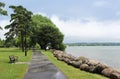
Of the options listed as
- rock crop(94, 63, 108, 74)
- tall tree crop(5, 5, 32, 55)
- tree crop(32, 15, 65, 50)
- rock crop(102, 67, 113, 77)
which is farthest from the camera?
tree crop(32, 15, 65, 50)

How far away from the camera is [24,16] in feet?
258

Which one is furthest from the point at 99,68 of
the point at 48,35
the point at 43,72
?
the point at 48,35

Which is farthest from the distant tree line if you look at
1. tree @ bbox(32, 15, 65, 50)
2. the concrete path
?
the concrete path

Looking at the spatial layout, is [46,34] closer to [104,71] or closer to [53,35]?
[53,35]

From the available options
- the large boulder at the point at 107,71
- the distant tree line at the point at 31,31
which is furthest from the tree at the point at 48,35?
the large boulder at the point at 107,71

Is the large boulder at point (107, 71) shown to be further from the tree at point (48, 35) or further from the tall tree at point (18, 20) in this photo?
the tree at point (48, 35)

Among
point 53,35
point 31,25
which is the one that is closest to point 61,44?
point 53,35

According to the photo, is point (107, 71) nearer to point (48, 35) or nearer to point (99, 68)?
point (99, 68)

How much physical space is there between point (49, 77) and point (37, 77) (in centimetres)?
85

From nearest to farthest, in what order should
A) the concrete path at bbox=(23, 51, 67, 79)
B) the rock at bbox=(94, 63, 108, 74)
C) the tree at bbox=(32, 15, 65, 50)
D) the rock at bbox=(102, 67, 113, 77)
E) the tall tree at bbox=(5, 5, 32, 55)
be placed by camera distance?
the concrete path at bbox=(23, 51, 67, 79)
the rock at bbox=(102, 67, 113, 77)
the rock at bbox=(94, 63, 108, 74)
the tall tree at bbox=(5, 5, 32, 55)
the tree at bbox=(32, 15, 65, 50)

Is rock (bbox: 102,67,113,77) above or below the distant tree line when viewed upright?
below

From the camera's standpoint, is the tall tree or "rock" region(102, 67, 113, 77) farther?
the tall tree

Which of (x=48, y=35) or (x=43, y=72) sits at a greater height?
(x=48, y=35)

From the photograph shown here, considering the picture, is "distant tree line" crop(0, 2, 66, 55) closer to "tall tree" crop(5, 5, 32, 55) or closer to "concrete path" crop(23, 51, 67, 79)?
"tall tree" crop(5, 5, 32, 55)
